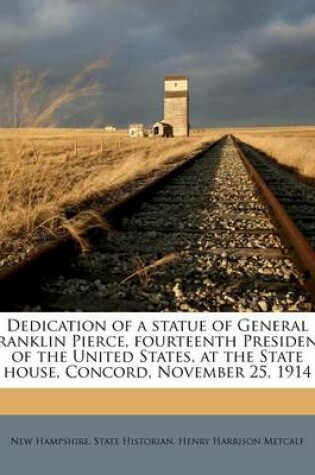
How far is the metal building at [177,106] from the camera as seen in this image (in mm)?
67188

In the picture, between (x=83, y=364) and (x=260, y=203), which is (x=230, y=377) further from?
(x=260, y=203)

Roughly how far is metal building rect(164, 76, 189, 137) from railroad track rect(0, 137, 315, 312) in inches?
2430

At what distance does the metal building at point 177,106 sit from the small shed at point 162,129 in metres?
0.59

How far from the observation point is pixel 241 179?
11.7 meters

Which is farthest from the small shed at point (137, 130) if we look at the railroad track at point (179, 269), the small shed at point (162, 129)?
the railroad track at point (179, 269)

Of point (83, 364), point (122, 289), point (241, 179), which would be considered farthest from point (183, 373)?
point (241, 179)

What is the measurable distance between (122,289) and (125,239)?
159 centimetres

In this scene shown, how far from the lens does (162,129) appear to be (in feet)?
217

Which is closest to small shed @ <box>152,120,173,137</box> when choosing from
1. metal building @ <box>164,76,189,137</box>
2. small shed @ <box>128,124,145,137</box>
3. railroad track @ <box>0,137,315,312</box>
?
metal building @ <box>164,76,189,137</box>

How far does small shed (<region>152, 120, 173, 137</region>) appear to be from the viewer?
6581 centimetres

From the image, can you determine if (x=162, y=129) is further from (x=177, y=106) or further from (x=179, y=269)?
(x=179, y=269)

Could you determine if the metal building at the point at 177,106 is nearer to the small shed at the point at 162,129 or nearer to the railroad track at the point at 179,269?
the small shed at the point at 162,129

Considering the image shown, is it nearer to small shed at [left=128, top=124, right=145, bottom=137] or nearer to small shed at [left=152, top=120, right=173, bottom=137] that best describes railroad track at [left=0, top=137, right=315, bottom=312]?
small shed at [left=152, top=120, right=173, bottom=137]

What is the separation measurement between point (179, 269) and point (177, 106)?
214ft
